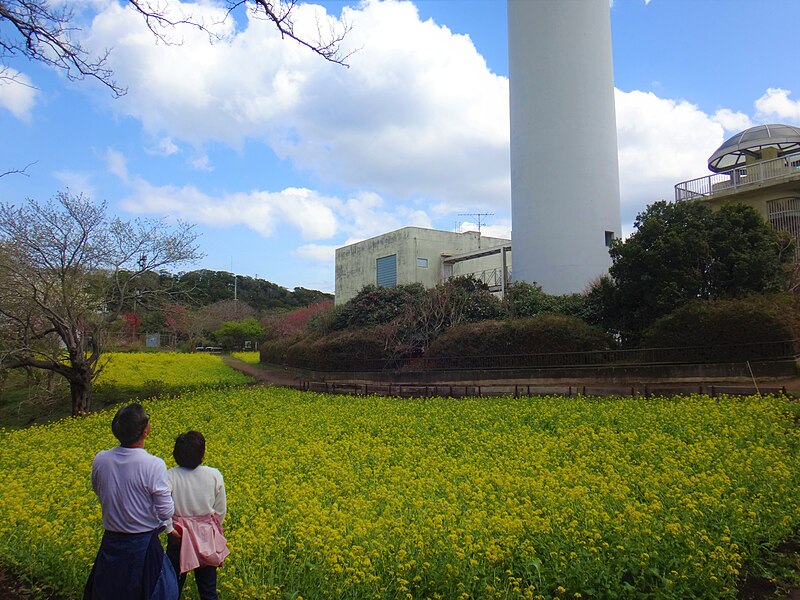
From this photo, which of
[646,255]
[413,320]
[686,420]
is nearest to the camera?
[686,420]

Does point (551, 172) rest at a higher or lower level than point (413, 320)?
higher

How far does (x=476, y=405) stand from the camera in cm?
1265

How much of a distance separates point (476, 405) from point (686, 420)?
4503 mm

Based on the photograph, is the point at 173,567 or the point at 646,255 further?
the point at 646,255

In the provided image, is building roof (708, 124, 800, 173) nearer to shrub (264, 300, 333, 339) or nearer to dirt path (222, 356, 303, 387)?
dirt path (222, 356, 303, 387)

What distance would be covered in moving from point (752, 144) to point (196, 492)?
81.1 feet

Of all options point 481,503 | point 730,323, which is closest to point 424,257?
point 730,323

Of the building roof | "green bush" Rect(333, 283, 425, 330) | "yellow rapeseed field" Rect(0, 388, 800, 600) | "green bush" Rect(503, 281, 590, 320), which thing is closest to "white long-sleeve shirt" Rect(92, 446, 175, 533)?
"yellow rapeseed field" Rect(0, 388, 800, 600)

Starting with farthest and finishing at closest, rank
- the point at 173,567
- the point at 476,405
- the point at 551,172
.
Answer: the point at 551,172 < the point at 476,405 < the point at 173,567

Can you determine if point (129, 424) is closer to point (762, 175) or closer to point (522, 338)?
point (522, 338)

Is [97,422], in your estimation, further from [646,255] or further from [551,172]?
[551,172]

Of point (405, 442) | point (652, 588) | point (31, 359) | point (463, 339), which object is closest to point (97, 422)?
point (31, 359)

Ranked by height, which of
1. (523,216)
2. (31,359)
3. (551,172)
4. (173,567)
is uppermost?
(551,172)

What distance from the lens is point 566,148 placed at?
21.9 m
